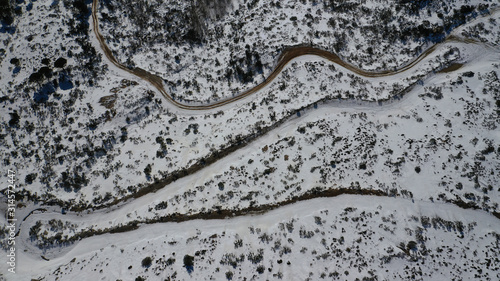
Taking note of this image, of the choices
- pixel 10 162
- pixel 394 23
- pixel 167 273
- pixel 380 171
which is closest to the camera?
pixel 167 273

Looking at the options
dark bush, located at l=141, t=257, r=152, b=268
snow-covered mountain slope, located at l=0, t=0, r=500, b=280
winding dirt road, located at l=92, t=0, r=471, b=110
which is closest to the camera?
snow-covered mountain slope, located at l=0, t=0, r=500, b=280

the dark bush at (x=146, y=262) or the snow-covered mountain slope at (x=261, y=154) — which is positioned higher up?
the snow-covered mountain slope at (x=261, y=154)

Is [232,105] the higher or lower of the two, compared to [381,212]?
higher

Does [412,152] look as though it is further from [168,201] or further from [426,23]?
[168,201]

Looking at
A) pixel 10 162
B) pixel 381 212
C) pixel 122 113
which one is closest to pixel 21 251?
pixel 10 162

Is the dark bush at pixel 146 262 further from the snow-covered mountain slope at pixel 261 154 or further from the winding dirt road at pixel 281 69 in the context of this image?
the winding dirt road at pixel 281 69

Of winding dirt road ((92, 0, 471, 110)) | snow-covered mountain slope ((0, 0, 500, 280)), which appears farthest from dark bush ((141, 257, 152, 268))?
winding dirt road ((92, 0, 471, 110))

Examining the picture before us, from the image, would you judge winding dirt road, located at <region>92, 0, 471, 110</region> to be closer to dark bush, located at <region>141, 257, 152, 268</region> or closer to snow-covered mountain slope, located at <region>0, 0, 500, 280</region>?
snow-covered mountain slope, located at <region>0, 0, 500, 280</region>

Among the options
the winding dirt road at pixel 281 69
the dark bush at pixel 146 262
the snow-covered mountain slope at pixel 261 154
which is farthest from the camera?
the winding dirt road at pixel 281 69

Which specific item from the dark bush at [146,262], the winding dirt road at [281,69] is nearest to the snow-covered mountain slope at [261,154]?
the dark bush at [146,262]

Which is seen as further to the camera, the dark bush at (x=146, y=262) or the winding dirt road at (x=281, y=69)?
the winding dirt road at (x=281, y=69)

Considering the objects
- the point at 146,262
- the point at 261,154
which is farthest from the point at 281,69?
the point at 146,262
